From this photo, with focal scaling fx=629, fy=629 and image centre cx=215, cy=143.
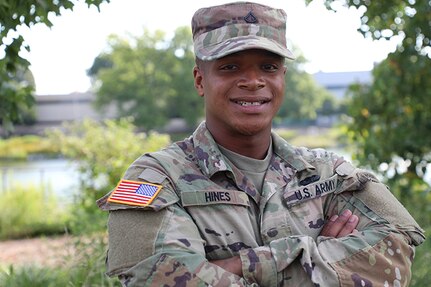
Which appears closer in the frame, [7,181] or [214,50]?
[214,50]

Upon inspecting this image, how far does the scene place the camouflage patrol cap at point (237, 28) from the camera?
220 cm

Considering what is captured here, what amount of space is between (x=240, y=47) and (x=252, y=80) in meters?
0.13

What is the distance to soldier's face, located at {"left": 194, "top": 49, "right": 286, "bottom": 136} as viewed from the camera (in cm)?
221

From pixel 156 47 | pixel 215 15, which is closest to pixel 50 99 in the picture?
pixel 156 47

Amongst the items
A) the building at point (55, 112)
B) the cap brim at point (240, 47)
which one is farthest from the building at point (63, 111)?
the cap brim at point (240, 47)

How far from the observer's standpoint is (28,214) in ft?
36.4

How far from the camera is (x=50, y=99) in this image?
63.1 meters

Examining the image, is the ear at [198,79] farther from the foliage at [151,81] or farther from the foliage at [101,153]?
the foliage at [151,81]

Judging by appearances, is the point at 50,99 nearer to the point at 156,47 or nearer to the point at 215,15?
the point at 156,47

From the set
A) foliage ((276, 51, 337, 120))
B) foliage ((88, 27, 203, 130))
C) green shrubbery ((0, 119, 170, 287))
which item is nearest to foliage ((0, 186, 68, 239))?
green shrubbery ((0, 119, 170, 287))

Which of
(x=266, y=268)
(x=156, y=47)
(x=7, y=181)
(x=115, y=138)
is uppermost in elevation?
(x=266, y=268)

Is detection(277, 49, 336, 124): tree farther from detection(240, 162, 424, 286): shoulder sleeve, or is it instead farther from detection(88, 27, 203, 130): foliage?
detection(240, 162, 424, 286): shoulder sleeve

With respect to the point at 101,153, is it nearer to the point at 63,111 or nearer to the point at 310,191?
the point at 310,191

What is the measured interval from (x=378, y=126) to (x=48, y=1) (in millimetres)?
5461
